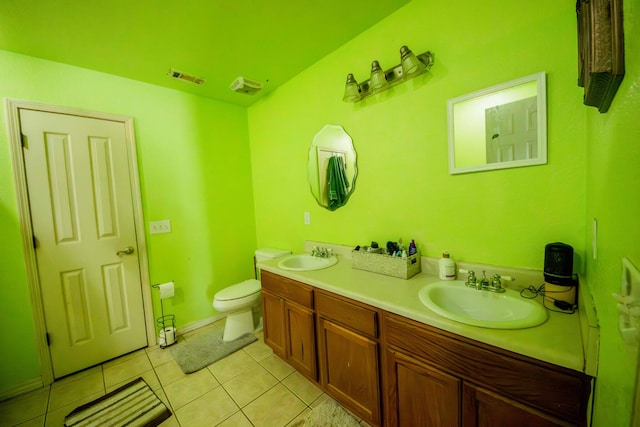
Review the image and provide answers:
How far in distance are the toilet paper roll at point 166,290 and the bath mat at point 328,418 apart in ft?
5.12

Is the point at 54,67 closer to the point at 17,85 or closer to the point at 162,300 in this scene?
the point at 17,85

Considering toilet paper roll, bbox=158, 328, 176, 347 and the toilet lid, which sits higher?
the toilet lid

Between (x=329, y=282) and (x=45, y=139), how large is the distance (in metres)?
2.35

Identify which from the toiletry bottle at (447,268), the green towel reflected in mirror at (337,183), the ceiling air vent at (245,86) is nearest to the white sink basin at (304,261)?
the green towel reflected in mirror at (337,183)

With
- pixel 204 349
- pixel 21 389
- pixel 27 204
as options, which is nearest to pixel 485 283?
pixel 204 349

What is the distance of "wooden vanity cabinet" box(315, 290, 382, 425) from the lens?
3.87 feet

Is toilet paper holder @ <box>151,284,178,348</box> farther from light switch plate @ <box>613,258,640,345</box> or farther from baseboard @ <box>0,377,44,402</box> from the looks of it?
light switch plate @ <box>613,258,640,345</box>

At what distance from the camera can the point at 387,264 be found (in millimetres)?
1442

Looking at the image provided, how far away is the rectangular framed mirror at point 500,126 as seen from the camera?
1076 mm

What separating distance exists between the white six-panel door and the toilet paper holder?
137mm

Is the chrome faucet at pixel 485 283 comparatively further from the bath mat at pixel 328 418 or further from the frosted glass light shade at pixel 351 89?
the frosted glass light shade at pixel 351 89

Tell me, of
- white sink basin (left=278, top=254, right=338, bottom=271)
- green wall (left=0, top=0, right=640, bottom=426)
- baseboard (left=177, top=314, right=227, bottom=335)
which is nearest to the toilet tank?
green wall (left=0, top=0, right=640, bottom=426)

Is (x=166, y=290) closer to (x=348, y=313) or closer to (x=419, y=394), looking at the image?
(x=348, y=313)

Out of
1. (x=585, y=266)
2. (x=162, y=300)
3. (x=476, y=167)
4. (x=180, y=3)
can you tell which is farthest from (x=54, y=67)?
(x=585, y=266)
